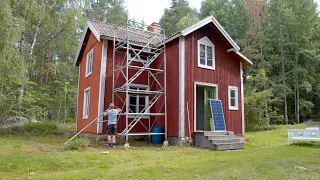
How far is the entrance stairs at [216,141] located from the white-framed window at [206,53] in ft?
11.1

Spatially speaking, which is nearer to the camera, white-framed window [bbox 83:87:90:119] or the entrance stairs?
the entrance stairs

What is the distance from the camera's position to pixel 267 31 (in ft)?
94.5

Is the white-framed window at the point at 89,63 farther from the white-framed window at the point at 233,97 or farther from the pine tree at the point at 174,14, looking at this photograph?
the pine tree at the point at 174,14

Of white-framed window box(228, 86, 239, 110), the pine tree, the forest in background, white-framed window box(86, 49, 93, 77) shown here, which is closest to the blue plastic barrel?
white-framed window box(228, 86, 239, 110)

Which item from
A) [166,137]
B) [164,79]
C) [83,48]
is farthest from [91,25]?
[166,137]

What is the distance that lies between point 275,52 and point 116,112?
2455 centimetres

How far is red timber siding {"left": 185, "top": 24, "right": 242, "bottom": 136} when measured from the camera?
11.5 metres

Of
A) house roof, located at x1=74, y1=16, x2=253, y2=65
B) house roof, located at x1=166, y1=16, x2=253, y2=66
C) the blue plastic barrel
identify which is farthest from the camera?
house roof, located at x1=74, y1=16, x2=253, y2=65

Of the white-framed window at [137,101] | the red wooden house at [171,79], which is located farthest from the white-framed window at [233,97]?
the white-framed window at [137,101]

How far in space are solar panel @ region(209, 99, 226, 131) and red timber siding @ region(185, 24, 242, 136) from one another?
54 centimetres

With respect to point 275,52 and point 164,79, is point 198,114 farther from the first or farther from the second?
point 275,52

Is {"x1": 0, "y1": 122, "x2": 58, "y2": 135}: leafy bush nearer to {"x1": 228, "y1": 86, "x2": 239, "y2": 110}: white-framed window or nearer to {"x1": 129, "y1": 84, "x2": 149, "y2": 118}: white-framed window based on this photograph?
{"x1": 129, "y1": 84, "x2": 149, "y2": 118}: white-framed window

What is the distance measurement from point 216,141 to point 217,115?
2052 mm

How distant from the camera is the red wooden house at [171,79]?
1121 centimetres
